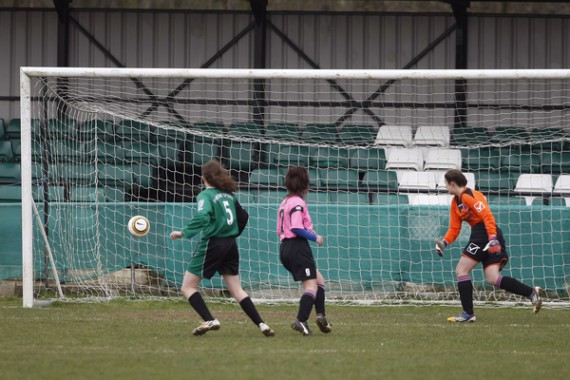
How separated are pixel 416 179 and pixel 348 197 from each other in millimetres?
1567


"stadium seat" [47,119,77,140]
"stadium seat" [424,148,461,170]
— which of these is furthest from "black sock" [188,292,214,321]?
"stadium seat" [424,148,461,170]

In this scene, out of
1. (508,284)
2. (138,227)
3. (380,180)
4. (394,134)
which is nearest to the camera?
(508,284)

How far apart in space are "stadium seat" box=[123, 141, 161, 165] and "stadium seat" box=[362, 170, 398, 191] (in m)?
3.43

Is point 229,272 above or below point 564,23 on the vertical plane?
below

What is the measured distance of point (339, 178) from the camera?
16.4 metres

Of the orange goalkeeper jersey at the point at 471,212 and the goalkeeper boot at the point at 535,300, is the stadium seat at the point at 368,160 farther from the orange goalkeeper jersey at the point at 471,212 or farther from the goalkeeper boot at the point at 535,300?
the goalkeeper boot at the point at 535,300

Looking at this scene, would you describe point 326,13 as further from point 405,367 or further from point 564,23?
point 405,367

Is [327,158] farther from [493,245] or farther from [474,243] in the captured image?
[493,245]

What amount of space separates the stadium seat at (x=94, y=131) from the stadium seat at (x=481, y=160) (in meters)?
6.01

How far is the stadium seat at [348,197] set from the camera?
607 inches

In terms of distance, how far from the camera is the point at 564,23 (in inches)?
840

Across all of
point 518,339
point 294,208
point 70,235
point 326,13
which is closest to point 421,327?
point 518,339

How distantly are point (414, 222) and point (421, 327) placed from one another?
3.67 m

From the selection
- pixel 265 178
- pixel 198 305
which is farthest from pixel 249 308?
pixel 265 178
